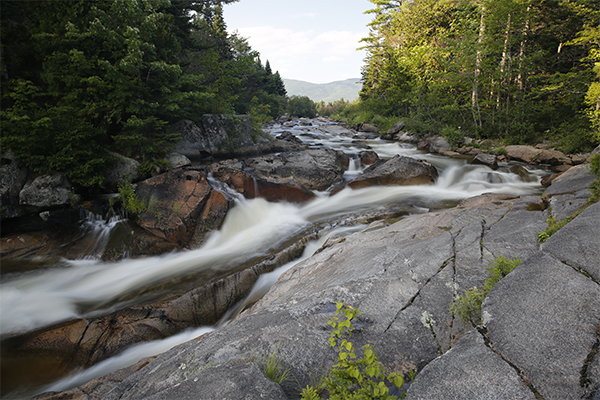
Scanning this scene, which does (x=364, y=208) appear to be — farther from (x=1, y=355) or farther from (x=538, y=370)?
(x=1, y=355)

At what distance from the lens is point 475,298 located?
296 cm

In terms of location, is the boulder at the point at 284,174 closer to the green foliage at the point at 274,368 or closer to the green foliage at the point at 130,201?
the green foliage at the point at 130,201

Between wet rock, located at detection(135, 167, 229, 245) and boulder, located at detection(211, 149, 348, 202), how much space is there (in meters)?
1.33

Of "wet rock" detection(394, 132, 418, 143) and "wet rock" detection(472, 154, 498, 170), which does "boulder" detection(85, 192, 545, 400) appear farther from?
"wet rock" detection(394, 132, 418, 143)

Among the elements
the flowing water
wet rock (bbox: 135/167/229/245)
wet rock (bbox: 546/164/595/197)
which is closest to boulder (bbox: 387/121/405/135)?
the flowing water

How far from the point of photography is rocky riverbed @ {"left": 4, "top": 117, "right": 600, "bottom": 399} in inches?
84.6

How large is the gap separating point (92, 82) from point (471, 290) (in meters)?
12.7

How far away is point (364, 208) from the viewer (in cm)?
1041

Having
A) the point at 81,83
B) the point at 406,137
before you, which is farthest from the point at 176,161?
the point at 406,137

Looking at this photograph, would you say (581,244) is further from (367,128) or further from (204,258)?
(367,128)

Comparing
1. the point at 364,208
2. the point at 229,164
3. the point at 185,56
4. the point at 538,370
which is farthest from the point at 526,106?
the point at 185,56

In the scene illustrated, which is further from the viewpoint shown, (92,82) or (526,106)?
(526,106)

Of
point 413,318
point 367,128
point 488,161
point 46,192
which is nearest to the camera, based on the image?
point 413,318

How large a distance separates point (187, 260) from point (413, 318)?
6.78 meters
